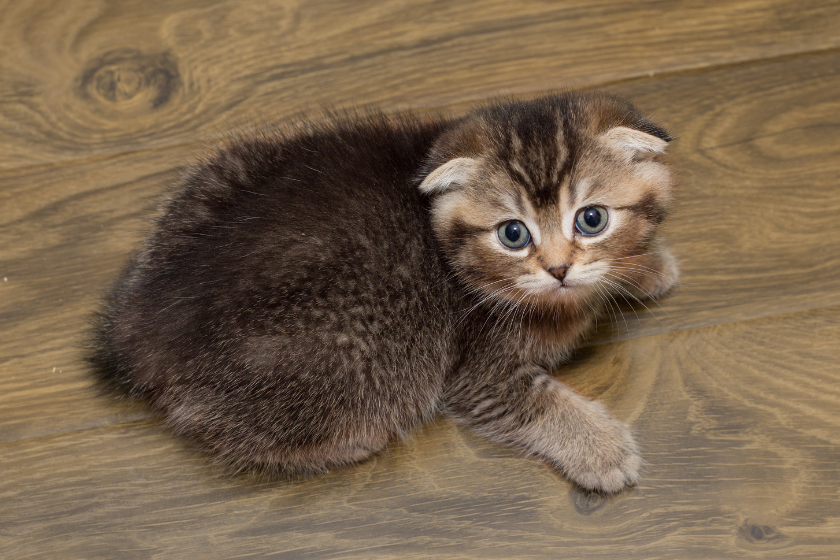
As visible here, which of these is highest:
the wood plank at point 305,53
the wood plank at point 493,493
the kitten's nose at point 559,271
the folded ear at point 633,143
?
the wood plank at point 305,53

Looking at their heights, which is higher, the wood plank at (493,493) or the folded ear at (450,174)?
the folded ear at (450,174)

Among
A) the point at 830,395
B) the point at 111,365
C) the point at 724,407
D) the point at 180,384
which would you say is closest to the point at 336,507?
the point at 180,384

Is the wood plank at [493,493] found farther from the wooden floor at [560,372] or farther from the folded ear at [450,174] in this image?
the folded ear at [450,174]

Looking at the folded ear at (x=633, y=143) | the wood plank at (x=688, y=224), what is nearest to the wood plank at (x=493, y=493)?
the wood plank at (x=688, y=224)

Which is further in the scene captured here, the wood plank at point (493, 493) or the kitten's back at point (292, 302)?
the wood plank at point (493, 493)

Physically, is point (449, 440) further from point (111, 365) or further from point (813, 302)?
point (813, 302)

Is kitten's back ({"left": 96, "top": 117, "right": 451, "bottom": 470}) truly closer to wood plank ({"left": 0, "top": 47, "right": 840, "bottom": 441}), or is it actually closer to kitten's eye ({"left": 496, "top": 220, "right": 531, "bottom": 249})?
kitten's eye ({"left": 496, "top": 220, "right": 531, "bottom": 249})

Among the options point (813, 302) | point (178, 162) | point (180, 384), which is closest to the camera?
point (180, 384)
